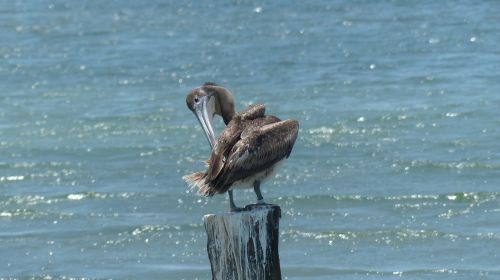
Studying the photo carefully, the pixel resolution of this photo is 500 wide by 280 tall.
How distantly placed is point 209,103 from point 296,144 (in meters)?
7.02

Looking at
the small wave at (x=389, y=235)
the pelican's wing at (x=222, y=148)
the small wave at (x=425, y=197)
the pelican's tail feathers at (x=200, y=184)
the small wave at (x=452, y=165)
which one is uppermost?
the small wave at (x=452, y=165)

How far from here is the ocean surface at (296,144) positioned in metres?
11.5

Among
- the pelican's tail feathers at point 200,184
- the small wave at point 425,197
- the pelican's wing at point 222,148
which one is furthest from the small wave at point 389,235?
the pelican's tail feathers at point 200,184

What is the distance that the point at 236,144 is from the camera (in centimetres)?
764

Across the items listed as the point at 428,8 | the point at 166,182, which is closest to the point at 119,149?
the point at 166,182

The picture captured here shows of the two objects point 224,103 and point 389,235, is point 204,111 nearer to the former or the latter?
point 224,103

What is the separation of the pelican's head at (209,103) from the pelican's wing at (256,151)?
1.39 feet

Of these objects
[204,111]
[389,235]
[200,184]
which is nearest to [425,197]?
[389,235]

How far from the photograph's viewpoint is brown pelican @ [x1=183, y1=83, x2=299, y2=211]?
24.4 feet

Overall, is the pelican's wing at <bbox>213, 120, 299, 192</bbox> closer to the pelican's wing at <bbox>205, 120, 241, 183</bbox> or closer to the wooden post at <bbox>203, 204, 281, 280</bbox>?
the pelican's wing at <bbox>205, 120, 241, 183</bbox>

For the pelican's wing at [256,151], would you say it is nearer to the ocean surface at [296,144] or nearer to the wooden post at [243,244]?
the wooden post at [243,244]

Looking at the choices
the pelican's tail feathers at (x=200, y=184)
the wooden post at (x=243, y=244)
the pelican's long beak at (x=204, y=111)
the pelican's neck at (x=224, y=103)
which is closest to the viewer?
the wooden post at (x=243, y=244)

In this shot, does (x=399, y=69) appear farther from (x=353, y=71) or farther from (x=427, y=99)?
(x=427, y=99)

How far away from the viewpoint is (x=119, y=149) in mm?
15727
